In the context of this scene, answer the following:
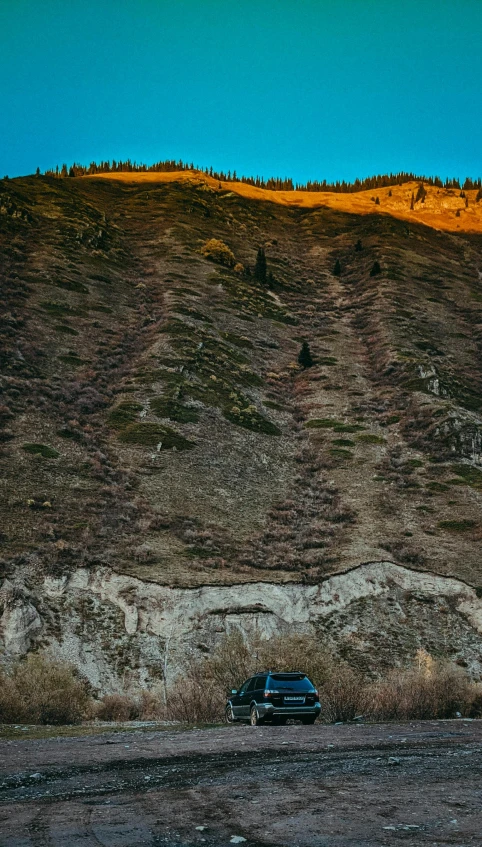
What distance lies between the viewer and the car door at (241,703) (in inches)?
782

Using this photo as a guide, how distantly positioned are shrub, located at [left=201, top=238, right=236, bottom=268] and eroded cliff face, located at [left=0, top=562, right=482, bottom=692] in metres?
72.2

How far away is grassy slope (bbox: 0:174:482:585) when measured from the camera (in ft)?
135

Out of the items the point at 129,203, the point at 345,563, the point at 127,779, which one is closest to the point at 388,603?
the point at 345,563

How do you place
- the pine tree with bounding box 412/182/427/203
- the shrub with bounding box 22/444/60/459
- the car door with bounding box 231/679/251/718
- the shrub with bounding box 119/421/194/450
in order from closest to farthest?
the car door with bounding box 231/679/251/718 < the shrub with bounding box 22/444/60/459 < the shrub with bounding box 119/421/194/450 < the pine tree with bounding box 412/182/427/203

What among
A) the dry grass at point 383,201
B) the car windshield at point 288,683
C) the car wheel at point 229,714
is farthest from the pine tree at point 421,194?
the car windshield at point 288,683

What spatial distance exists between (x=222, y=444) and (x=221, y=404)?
7563 mm

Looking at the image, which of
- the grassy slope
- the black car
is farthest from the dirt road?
the grassy slope

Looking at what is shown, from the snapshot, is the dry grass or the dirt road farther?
the dry grass

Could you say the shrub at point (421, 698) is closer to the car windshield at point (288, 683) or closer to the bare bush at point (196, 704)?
the car windshield at point (288, 683)

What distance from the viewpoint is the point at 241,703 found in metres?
20.2

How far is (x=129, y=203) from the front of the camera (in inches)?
5133

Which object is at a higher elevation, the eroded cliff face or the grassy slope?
the grassy slope

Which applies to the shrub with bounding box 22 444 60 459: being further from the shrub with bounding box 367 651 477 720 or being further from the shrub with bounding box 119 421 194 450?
the shrub with bounding box 367 651 477 720

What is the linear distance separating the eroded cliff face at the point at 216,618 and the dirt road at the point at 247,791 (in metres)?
15.8
